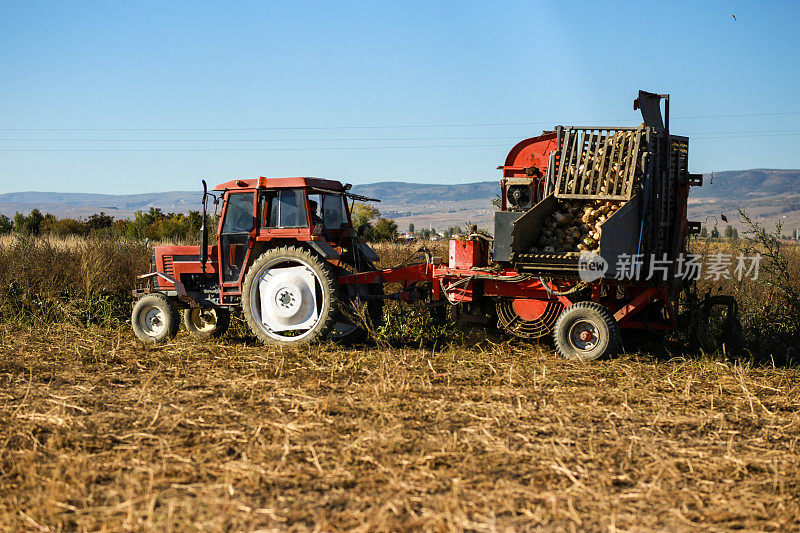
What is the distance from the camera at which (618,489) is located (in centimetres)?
479

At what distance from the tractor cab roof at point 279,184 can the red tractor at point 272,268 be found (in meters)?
0.01

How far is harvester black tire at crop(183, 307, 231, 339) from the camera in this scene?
427 inches

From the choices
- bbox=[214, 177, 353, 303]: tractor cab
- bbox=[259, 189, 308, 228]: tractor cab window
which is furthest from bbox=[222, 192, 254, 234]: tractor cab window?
bbox=[259, 189, 308, 228]: tractor cab window

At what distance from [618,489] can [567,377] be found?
334cm

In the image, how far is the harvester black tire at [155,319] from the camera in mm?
10500

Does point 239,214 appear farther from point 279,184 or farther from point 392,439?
point 392,439

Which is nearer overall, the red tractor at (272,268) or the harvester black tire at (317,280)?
the harvester black tire at (317,280)

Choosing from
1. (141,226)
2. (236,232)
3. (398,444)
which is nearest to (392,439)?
(398,444)

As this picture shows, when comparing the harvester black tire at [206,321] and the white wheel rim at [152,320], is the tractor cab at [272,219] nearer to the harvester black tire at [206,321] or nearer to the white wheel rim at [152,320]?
the harvester black tire at [206,321]

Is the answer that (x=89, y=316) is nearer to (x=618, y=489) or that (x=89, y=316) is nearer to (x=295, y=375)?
(x=295, y=375)

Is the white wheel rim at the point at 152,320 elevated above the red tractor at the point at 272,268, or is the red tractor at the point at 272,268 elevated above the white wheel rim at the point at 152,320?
the red tractor at the point at 272,268

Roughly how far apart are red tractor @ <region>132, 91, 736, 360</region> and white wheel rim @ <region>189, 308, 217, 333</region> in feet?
0.27

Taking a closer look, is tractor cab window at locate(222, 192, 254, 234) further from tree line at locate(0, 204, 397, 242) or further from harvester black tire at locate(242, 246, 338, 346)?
tree line at locate(0, 204, 397, 242)

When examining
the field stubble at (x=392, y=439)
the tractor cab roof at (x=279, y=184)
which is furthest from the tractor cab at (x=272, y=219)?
the field stubble at (x=392, y=439)
